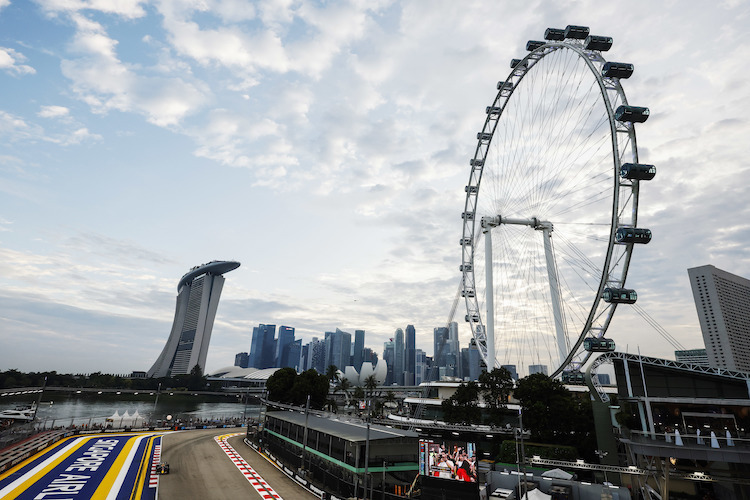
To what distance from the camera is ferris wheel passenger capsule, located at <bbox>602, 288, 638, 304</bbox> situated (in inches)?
1405

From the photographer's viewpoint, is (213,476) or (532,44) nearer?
(213,476)

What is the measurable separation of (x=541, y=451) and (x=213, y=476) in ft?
114

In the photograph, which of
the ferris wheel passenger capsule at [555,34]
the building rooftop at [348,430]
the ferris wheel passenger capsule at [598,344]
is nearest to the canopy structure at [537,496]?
the building rooftop at [348,430]

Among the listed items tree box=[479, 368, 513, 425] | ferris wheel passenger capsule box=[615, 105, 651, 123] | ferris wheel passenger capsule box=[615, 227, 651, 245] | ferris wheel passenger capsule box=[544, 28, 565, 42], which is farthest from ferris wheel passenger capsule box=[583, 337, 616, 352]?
ferris wheel passenger capsule box=[544, 28, 565, 42]

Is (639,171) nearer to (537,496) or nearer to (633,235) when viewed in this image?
(633,235)

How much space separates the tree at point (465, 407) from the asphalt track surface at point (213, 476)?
2508 cm

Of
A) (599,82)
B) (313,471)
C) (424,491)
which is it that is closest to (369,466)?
(424,491)

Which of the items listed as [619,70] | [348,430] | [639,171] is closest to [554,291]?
[639,171]

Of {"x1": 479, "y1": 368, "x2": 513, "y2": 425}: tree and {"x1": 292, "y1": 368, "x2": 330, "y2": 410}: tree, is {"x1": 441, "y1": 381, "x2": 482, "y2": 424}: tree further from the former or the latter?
{"x1": 292, "y1": 368, "x2": 330, "y2": 410}: tree

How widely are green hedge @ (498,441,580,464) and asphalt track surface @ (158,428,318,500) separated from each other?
2385cm

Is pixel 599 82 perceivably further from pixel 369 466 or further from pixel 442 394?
pixel 442 394

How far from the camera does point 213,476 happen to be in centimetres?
3697

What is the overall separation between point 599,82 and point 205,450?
196 ft

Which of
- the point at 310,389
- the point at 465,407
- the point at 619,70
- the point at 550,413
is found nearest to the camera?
the point at 619,70
